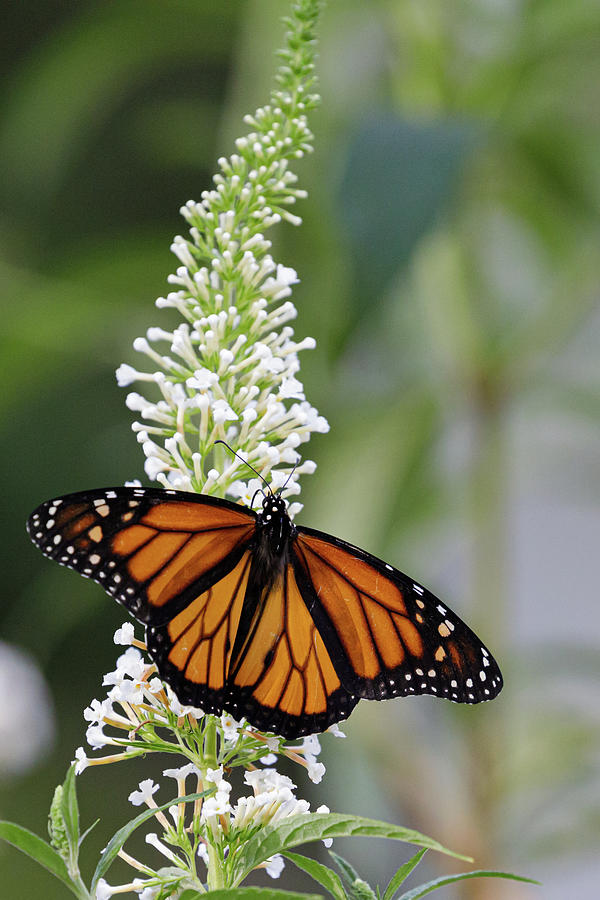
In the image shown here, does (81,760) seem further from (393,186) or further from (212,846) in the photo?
(393,186)

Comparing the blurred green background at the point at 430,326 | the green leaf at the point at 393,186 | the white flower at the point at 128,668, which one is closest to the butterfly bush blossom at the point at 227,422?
the white flower at the point at 128,668

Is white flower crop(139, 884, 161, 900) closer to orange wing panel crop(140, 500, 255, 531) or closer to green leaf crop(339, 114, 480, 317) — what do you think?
orange wing panel crop(140, 500, 255, 531)

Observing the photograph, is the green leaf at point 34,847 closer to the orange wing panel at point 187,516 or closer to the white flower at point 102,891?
the white flower at point 102,891

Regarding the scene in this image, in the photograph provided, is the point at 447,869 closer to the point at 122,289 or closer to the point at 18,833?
the point at 122,289

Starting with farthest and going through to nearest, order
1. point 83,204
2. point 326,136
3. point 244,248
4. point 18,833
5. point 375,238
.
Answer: point 83,204 < point 326,136 < point 375,238 < point 244,248 < point 18,833

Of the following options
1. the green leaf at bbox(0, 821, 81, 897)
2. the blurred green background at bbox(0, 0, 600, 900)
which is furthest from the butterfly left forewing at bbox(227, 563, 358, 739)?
the blurred green background at bbox(0, 0, 600, 900)

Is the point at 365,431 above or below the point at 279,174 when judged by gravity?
below

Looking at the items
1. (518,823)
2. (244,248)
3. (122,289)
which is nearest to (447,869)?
(518,823)

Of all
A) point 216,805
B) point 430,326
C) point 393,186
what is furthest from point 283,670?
point 430,326
